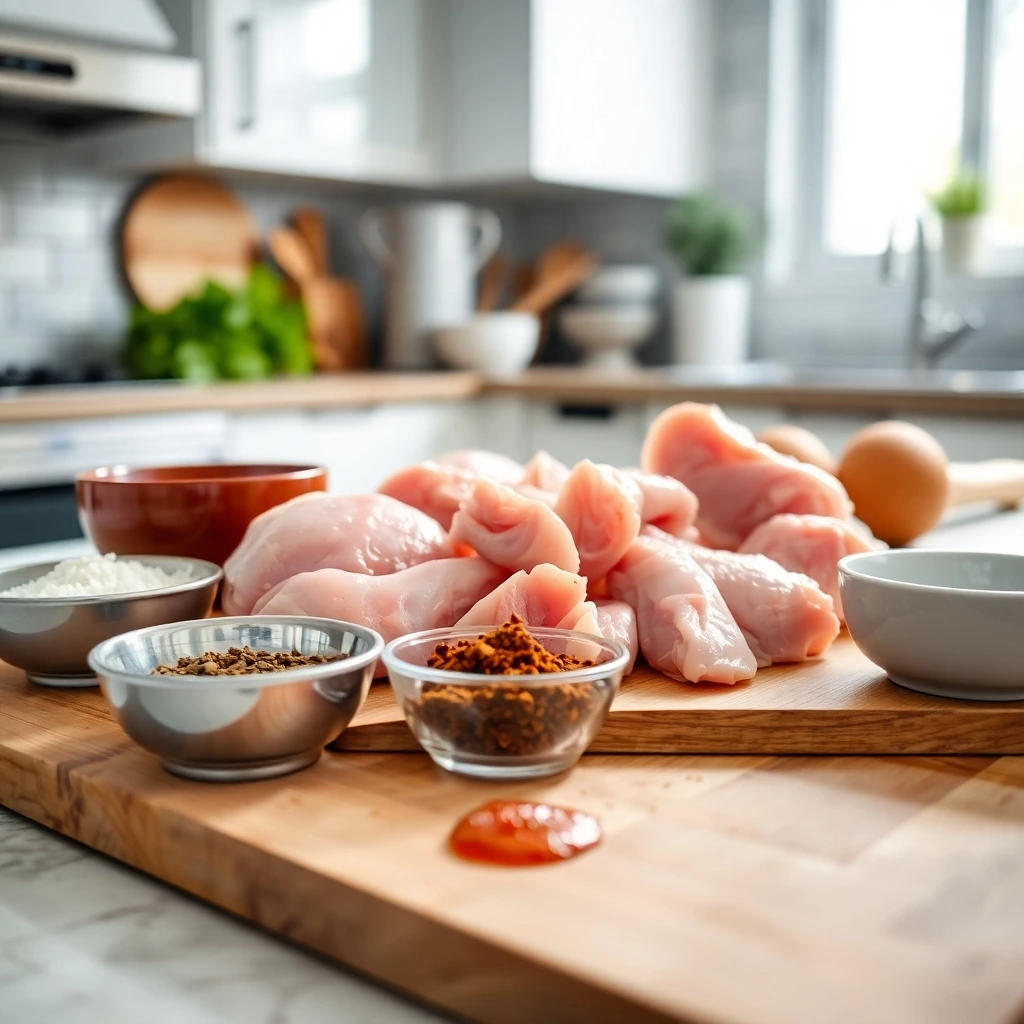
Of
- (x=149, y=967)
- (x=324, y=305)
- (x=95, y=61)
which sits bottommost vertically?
(x=149, y=967)

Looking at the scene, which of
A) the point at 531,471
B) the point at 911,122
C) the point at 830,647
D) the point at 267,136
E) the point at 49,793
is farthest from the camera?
the point at 911,122

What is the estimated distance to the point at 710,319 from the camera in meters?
3.93

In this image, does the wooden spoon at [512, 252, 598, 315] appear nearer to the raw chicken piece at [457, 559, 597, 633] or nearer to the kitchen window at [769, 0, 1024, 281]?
the kitchen window at [769, 0, 1024, 281]

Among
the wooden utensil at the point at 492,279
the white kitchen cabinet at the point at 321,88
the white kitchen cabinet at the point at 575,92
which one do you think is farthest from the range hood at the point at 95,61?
the wooden utensil at the point at 492,279

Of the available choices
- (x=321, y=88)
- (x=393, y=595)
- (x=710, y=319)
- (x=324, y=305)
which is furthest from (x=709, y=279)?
(x=393, y=595)

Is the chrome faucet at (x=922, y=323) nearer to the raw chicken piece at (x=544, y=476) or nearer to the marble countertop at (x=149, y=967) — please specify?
the raw chicken piece at (x=544, y=476)

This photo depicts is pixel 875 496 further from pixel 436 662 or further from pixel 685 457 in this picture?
pixel 436 662

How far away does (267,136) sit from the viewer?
10.8ft

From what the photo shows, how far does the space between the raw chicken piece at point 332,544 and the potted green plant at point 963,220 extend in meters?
2.84

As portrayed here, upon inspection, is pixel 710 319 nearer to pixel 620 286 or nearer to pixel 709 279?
pixel 709 279

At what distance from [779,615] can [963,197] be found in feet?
9.19

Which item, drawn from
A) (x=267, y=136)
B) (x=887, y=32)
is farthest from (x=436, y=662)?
(x=887, y=32)

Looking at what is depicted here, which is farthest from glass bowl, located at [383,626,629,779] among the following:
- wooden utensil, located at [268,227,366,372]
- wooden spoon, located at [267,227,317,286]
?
wooden spoon, located at [267,227,317,286]

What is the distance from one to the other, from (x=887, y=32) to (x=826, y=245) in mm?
672
